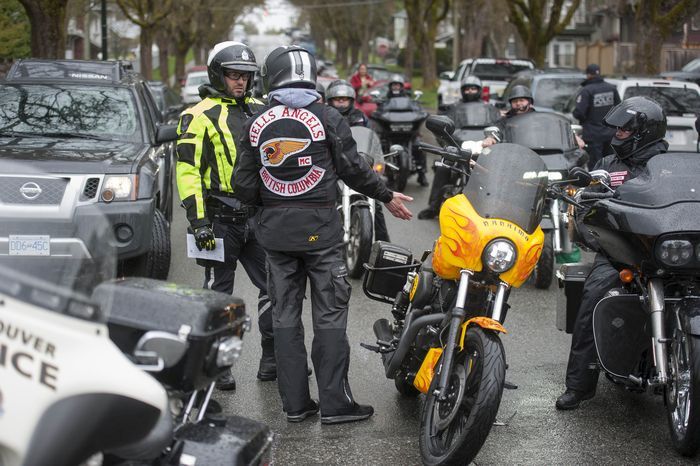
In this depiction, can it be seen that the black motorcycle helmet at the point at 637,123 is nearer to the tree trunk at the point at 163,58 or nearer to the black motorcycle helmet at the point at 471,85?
the black motorcycle helmet at the point at 471,85

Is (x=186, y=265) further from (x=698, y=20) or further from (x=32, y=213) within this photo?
(x=698, y=20)

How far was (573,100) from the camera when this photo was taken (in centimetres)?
1766

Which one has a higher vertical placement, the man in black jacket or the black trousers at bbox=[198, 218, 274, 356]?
the man in black jacket

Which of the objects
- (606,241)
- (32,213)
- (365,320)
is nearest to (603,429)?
(606,241)

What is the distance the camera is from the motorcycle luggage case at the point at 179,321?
131 inches

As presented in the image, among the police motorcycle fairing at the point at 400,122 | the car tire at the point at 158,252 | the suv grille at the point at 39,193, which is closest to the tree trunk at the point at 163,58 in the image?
the police motorcycle fairing at the point at 400,122

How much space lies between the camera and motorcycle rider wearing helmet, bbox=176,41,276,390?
6109 millimetres

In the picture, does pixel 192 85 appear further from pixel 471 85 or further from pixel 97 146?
pixel 97 146

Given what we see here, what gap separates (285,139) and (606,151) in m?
10.2

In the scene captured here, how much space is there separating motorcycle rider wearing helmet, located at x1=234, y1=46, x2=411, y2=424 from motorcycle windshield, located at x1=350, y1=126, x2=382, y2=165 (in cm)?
416

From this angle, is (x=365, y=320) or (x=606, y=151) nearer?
(x=365, y=320)

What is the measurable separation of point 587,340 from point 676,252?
3.20 feet

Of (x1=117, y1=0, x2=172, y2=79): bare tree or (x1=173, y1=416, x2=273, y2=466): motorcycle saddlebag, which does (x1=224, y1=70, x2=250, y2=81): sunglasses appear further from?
(x1=117, y1=0, x2=172, y2=79): bare tree

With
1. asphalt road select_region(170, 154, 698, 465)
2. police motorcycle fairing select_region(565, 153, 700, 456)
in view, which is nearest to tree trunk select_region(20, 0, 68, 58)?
asphalt road select_region(170, 154, 698, 465)
